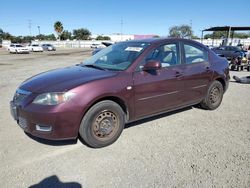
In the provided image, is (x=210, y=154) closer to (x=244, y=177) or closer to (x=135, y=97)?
(x=244, y=177)

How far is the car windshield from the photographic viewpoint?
14.2ft

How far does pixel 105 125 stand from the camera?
3.93 m

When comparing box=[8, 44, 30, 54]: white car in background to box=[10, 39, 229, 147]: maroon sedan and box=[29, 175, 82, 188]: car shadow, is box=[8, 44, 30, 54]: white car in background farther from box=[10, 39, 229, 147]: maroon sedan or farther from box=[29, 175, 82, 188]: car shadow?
box=[29, 175, 82, 188]: car shadow

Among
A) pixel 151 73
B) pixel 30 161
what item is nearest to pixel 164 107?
pixel 151 73

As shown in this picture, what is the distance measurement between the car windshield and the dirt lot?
1213 millimetres

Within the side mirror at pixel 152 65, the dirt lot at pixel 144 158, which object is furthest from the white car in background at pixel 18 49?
the side mirror at pixel 152 65

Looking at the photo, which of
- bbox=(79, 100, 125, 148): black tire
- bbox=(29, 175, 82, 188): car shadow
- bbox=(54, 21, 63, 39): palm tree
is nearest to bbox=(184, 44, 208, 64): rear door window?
bbox=(79, 100, 125, 148): black tire

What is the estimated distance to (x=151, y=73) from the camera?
4324 mm

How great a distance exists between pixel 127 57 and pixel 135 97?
2.53ft

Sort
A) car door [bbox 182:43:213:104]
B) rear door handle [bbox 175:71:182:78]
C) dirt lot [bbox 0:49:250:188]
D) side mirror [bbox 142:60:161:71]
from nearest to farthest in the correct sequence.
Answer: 1. dirt lot [bbox 0:49:250:188]
2. side mirror [bbox 142:60:161:71]
3. rear door handle [bbox 175:71:182:78]
4. car door [bbox 182:43:213:104]

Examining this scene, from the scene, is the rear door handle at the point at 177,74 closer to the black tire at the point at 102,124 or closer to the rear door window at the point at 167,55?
the rear door window at the point at 167,55

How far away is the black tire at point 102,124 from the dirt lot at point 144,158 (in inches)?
5.4

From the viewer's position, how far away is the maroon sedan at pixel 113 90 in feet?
11.6

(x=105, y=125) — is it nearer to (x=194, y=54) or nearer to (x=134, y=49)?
(x=134, y=49)
